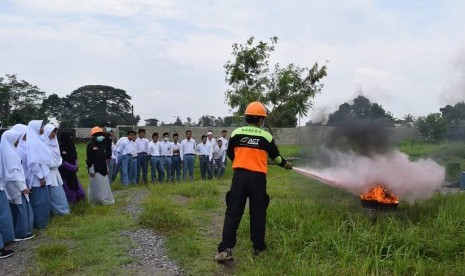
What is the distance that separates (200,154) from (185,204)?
4.97 metres

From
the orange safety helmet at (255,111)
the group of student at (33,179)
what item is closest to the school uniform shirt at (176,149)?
the group of student at (33,179)

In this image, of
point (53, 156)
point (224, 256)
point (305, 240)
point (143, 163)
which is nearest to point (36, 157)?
point (53, 156)

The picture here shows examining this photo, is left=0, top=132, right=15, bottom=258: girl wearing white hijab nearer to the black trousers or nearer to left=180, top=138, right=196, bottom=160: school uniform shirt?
the black trousers

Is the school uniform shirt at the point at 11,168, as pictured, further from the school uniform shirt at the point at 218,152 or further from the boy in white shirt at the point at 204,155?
the school uniform shirt at the point at 218,152

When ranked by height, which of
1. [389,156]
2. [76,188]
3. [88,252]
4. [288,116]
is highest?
[288,116]

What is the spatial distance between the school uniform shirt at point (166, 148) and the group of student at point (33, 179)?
4586 mm

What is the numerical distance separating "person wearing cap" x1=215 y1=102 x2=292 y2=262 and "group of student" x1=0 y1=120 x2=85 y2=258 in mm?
3184

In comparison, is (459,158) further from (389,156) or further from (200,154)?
(200,154)

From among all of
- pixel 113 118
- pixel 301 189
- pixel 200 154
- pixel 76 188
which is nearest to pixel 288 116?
pixel 200 154

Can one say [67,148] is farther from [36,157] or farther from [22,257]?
[22,257]

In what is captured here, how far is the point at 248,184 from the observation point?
5.34 m

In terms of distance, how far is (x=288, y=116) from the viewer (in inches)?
664

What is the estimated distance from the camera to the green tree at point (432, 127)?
11539 millimetres

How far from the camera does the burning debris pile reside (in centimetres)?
650
